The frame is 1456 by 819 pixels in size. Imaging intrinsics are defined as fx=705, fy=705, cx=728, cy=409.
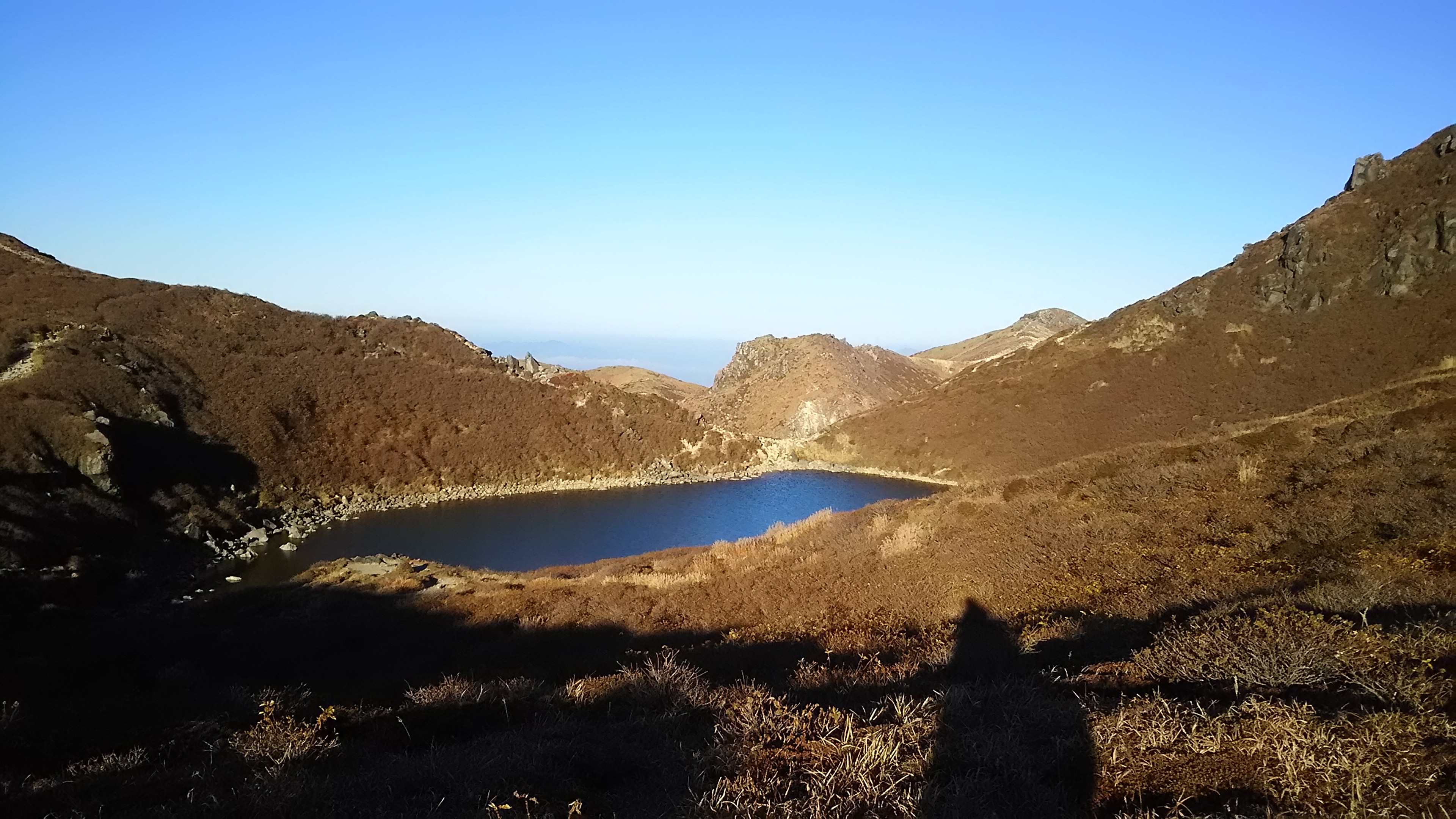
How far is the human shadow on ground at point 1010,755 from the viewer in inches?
167

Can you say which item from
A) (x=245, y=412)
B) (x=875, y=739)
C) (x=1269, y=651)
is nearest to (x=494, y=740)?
(x=875, y=739)

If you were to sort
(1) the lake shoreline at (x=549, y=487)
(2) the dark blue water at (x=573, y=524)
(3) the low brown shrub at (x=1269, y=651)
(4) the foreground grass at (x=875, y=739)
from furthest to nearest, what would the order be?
(1) the lake shoreline at (x=549, y=487), (2) the dark blue water at (x=573, y=524), (3) the low brown shrub at (x=1269, y=651), (4) the foreground grass at (x=875, y=739)

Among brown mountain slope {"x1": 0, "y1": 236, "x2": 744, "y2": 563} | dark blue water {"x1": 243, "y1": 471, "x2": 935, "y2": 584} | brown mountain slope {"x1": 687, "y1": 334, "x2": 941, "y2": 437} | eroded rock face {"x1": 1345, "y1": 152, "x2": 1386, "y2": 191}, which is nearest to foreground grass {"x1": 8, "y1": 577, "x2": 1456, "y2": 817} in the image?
dark blue water {"x1": 243, "y1": 471, "x2": 935, "y2": 584}

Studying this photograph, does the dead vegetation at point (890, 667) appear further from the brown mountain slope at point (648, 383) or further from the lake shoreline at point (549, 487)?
the brown mountain slope at point (648, 383)

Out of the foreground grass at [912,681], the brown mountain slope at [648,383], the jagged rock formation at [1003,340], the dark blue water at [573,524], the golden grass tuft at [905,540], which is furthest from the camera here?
the jagged rock formation at [1003,340]

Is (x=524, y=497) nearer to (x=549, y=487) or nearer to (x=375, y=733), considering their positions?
(x=549, y=487)

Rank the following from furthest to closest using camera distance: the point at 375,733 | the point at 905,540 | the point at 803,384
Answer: the point at 803,384 → the point at 905,540 → the point at 375,733

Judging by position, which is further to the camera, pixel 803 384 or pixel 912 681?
pixel 803 384

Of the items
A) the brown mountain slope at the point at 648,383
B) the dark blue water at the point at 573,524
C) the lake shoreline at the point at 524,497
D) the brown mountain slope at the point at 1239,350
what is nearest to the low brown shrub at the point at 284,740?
the dark blue water at the point at 573,524

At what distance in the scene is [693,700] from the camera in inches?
272

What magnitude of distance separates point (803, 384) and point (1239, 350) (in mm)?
43594

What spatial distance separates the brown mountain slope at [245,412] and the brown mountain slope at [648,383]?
2714cm

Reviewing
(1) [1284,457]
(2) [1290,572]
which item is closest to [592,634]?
(2) [1290,572]

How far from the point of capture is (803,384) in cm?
8650
